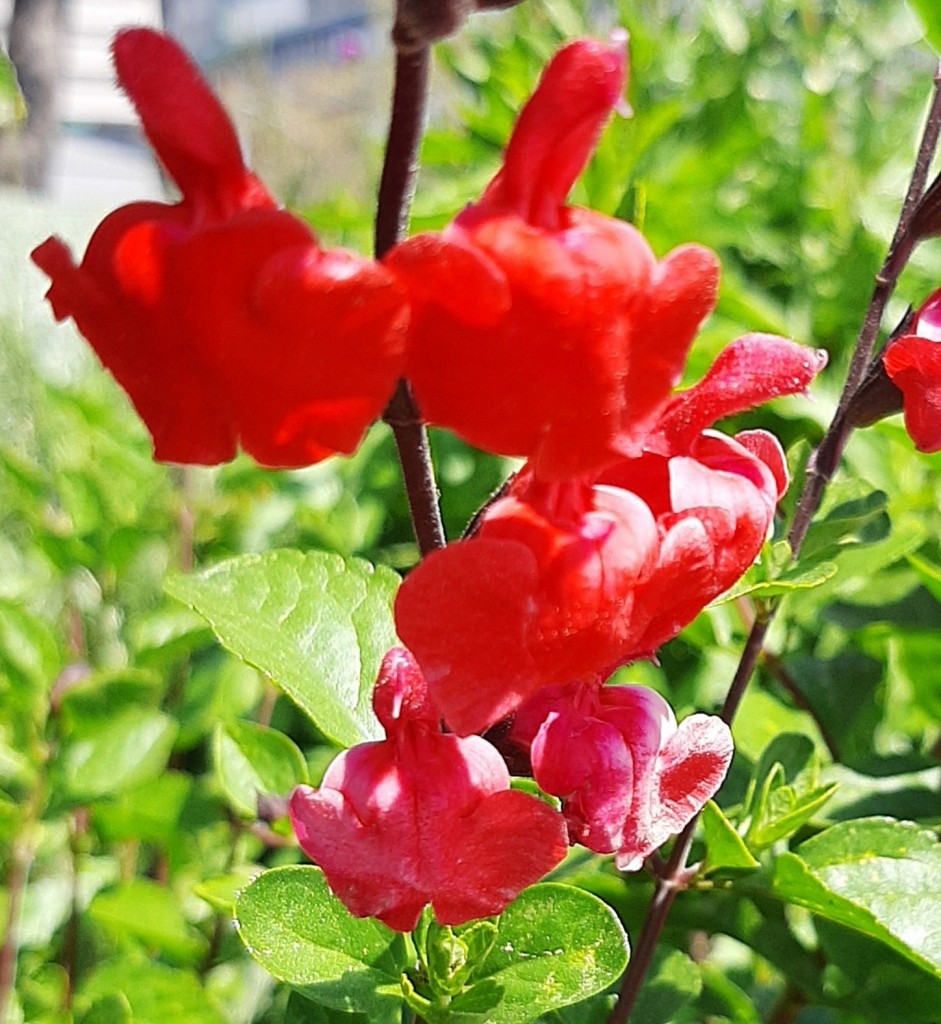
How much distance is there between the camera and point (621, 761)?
1.42ft

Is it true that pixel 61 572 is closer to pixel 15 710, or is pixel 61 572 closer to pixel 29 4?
pixel 15 710

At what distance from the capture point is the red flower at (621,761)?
0.43 m

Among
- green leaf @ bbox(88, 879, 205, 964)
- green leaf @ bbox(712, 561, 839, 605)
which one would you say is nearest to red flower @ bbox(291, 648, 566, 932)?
green leaf @ bbox(712, 561, 839, 605)

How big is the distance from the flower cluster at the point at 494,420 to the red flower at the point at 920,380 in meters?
0.04

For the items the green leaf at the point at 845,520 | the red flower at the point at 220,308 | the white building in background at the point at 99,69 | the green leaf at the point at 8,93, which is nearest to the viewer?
the red flower at the point at 220,308

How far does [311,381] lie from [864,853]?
38 centimetres

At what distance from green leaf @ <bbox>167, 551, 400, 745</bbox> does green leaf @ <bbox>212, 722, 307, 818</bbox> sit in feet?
0.56

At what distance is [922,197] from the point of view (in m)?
0.57

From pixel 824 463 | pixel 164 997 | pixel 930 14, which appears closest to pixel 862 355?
pixel 824 463

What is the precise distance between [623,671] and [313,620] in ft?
1.33

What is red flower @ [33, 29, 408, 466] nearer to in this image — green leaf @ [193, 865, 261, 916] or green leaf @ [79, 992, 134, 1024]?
green leaf @ [193, 865, 261, 916]

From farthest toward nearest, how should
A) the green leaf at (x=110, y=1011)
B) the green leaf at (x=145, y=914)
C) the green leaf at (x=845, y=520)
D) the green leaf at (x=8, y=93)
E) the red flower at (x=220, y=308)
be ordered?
the green leaf at (x=8, y=93), the green leaf at (x=145, y=914), the green leaf at (x=110, y=1011), the green leaf at (x=845, y=520), the red flower at (x=220, y=308)

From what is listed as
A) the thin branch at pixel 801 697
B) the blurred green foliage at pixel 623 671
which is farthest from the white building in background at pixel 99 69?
the thin branch at pixel 801 697

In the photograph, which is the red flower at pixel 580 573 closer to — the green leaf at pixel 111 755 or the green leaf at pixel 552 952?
the green leaf at pixel 552 952
